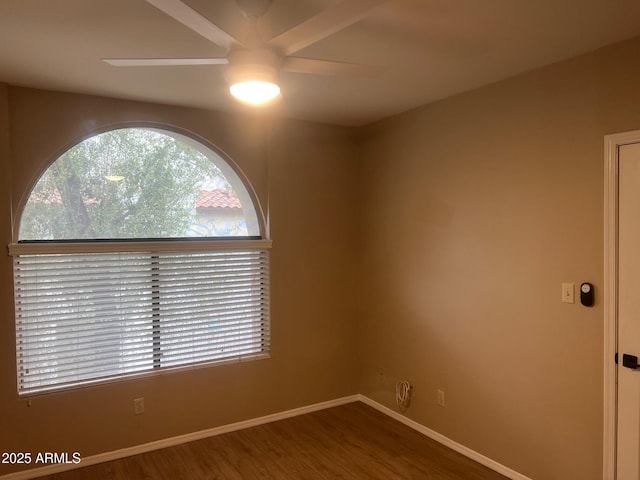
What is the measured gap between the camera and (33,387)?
2889 mm

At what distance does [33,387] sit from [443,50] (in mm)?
3269

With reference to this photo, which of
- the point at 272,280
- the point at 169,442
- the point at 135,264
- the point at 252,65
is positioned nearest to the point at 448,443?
the point at 272,280

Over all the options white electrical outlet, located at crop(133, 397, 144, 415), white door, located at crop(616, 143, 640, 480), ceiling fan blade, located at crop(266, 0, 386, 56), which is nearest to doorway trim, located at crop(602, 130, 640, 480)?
white door, located at crop(616, 143, 640, 480)

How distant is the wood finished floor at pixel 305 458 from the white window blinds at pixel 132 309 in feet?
2.01

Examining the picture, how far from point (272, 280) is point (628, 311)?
2481 mm

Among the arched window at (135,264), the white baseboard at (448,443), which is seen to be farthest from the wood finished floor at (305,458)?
the arched window at (135,264)

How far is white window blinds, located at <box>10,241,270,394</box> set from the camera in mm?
2895

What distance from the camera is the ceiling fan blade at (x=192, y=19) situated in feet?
4.24

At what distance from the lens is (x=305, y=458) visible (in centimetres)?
314

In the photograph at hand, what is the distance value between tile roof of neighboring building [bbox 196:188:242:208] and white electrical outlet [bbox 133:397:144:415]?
151cm

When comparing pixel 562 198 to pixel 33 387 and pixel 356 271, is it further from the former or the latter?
pixel 33 387

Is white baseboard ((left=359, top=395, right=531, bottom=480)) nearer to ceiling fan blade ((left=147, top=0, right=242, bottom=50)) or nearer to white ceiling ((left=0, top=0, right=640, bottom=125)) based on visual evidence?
white ceiling ((left=0, top=0, right=640, bottom=125))

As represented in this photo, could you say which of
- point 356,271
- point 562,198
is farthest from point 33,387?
point 562,198

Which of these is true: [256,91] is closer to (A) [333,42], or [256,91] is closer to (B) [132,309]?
(A) [333,42]
